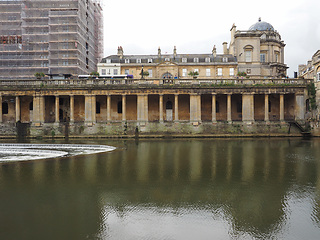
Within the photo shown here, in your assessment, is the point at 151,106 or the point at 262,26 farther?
the point at 262,26

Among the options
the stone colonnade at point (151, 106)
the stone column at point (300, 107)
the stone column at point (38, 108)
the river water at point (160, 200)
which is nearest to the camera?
the river water at point (160, 200)

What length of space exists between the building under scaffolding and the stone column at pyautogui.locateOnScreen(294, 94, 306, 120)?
39557 mm

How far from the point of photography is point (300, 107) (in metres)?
36.9

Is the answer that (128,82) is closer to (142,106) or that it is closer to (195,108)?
(142,106)

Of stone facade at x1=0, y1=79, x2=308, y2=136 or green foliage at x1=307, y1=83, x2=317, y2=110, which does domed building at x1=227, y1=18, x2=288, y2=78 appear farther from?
green foliage at x1=307, y1=83, x2=317, y2=110

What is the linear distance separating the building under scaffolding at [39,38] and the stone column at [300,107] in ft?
130

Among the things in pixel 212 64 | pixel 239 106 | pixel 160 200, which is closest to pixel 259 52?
pixel 212 64

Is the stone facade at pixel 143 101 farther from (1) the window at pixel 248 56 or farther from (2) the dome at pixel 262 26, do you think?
(2) the dome at pixel 262 26

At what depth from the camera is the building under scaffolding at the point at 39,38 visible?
50281mm

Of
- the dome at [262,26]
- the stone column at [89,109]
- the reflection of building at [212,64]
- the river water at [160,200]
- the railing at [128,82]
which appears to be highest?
the dome at [262,26]

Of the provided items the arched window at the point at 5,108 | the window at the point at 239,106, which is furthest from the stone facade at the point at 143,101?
the window at the point at 239,106

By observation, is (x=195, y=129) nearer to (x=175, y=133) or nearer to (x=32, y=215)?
(x=175, y=133)

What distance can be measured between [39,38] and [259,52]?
4433 cm

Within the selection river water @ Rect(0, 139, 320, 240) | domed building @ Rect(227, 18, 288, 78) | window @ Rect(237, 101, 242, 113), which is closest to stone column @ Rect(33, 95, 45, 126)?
river water @ Rect(0, 139, 320, 240)
